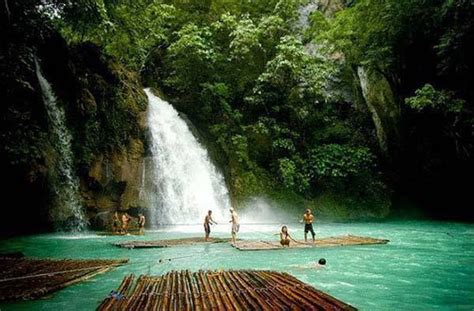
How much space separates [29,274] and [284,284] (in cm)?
552

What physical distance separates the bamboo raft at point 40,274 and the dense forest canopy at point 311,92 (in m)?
13.5

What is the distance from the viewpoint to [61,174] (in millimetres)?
19438

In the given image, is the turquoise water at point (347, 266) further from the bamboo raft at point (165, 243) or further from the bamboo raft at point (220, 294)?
the bamboo raft at point (220, 294)

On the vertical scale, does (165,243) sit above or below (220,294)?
above

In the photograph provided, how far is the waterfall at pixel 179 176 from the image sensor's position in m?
21.7

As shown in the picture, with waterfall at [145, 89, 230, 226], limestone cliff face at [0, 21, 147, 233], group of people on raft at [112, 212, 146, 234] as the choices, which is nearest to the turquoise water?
group of people on raft at [112, 212, 146, 234]

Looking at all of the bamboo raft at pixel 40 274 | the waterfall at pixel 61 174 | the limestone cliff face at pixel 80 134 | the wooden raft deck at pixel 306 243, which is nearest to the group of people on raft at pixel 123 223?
the limestone cliff face at pixel 80 134

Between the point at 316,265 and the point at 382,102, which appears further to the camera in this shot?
the point at 382,102

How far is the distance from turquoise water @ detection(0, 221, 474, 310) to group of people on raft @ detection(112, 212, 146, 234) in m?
2.01

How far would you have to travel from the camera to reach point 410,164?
1038 inches

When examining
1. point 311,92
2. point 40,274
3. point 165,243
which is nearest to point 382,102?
point 311,92

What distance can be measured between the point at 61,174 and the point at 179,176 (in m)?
6.08

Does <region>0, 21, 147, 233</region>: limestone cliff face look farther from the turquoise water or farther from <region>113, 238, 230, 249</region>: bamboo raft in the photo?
<region>113, 238, 230, 249</region>: bamboo raft

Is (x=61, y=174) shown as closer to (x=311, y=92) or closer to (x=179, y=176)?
(x=179, y=176)
